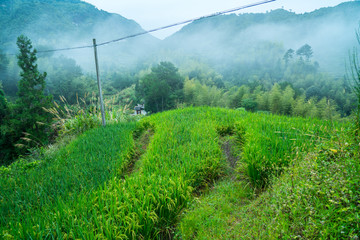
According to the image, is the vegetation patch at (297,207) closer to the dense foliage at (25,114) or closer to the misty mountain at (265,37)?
the dense foliage at (25,114)

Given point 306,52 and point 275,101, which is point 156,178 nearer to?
point 275,101

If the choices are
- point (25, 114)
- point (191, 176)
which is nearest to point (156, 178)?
point (191, 176)

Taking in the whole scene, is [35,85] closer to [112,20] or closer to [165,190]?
[165,190]

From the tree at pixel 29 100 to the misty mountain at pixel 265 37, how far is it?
52.2m

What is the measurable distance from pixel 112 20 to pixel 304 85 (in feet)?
208

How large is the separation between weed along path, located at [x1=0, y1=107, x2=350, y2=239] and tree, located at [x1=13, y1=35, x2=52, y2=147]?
13207 mm

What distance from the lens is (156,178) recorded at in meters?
2.53

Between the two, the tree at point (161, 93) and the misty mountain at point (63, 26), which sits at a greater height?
the misty mountain at point (63, 26)

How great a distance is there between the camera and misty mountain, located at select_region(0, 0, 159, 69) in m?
43.9

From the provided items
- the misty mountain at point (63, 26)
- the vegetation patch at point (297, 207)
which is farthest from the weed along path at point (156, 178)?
the misty mountain at point (63, 26)

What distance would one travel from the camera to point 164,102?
28.2m

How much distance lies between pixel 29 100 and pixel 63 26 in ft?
174

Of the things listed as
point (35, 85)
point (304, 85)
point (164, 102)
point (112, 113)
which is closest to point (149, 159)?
point (112, 113)

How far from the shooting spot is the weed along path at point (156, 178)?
1.74m
